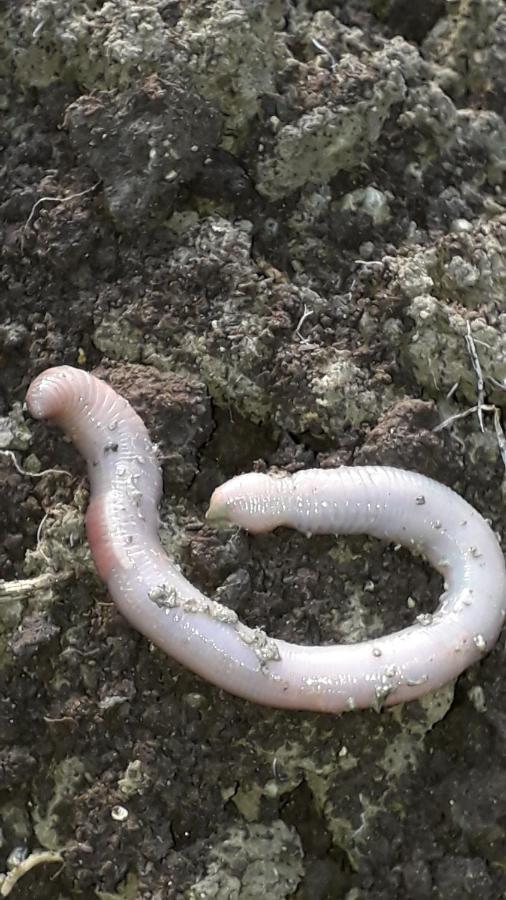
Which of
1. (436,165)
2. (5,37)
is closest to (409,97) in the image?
(436,165)

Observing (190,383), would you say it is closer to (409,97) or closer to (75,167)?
(75,167)

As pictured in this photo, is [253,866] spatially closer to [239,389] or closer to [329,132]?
[239,389]

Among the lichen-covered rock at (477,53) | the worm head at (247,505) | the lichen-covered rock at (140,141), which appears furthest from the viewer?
the lichen-covered rock at (477,53)

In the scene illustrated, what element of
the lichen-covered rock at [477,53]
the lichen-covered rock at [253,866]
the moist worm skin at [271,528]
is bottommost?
the lichen-covered rock at [253,866]

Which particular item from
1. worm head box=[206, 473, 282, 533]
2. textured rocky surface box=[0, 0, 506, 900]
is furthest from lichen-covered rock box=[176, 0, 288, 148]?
worm head box=[206, 473, 282, 533]

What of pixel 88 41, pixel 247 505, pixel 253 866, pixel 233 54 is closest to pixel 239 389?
pixel 247 505

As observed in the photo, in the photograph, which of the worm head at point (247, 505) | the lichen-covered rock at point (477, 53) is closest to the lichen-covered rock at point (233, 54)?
the lichen-covered rock at point (477, 53)

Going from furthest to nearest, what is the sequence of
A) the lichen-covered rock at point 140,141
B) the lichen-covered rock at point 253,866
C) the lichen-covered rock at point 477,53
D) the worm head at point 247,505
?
the lichen-covered rock at point 477,53
the lichen-covered rock at point 140,141
the worm head at point 247,505
the lichen-covered rock at point 253,866

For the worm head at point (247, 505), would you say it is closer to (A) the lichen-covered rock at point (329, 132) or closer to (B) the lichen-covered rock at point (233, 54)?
(A) the lichen-covered rock at point (329, 132)
